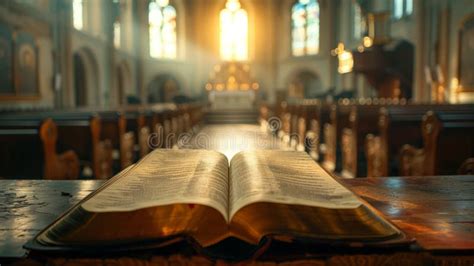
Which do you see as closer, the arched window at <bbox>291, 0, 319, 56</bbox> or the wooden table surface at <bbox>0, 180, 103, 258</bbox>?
the wooden table surface at <bbox>0, 180, 103, 258</bbox>

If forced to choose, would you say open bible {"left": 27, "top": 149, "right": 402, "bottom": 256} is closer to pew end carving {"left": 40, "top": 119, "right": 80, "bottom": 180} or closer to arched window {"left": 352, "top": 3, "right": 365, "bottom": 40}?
pew end carving {"left": 40, "top": 119, "right": 80, "bottom": 180}

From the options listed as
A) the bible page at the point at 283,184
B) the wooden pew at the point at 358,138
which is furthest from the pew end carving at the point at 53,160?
the wooden pew at the point at 358,138

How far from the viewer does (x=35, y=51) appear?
30.8 ft

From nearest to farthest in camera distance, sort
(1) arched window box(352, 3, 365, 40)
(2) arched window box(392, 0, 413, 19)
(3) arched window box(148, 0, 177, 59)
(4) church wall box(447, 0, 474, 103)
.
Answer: (4) church wall box(447, 0, 474, 103), (2) arched window box(392, 0, 413, 19), (1) arched window box(352, 3, 365, 40), (3) arched window box(148, 0, 177, 59)

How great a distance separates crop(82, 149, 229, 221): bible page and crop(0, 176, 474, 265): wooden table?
12 centimetres

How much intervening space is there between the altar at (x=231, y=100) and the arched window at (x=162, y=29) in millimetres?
4243

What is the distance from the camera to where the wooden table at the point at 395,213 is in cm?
74

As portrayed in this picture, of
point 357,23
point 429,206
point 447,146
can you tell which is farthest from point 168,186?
point 357,23

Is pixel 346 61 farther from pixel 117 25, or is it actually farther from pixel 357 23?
pixel 117 25

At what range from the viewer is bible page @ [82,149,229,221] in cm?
82

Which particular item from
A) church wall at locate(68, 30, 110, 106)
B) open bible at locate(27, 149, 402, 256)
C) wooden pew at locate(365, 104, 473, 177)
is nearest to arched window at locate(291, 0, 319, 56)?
church wall at locate(68, 30, 110, 106)

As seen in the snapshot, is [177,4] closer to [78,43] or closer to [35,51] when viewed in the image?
[78,43]

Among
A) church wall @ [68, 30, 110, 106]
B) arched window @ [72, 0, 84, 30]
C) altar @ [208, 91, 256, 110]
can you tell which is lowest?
altar @ [208, 91, 256, 110]

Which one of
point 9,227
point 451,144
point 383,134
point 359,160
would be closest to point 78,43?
point 359,160
